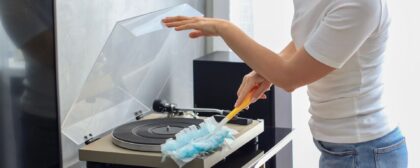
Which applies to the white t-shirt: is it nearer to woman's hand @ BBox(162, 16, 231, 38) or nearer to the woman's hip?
the woman's hip

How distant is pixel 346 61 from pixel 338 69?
1.9 inches

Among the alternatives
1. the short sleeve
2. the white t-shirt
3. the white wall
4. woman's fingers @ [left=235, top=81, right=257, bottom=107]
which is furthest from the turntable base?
the white wall

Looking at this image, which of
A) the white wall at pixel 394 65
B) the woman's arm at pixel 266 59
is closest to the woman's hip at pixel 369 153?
the woman's arm at pixel 266 59

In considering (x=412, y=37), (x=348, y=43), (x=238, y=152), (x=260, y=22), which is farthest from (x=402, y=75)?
(x=348, y=43)

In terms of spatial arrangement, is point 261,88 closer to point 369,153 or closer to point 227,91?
point 369,153

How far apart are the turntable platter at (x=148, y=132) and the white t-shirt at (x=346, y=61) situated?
0.38 m

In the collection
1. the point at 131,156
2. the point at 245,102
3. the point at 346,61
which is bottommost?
the point at 131,156

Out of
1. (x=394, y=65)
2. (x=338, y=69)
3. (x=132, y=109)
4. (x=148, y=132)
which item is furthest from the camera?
(x=394, y=65)

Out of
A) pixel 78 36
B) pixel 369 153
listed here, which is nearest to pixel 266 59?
pixel 369 153

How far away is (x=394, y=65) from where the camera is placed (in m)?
2.49

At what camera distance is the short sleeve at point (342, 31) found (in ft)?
4.14

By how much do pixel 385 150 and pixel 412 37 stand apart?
113cm

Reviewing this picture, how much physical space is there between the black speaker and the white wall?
0.43 meters

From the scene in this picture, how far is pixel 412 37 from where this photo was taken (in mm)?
2445
